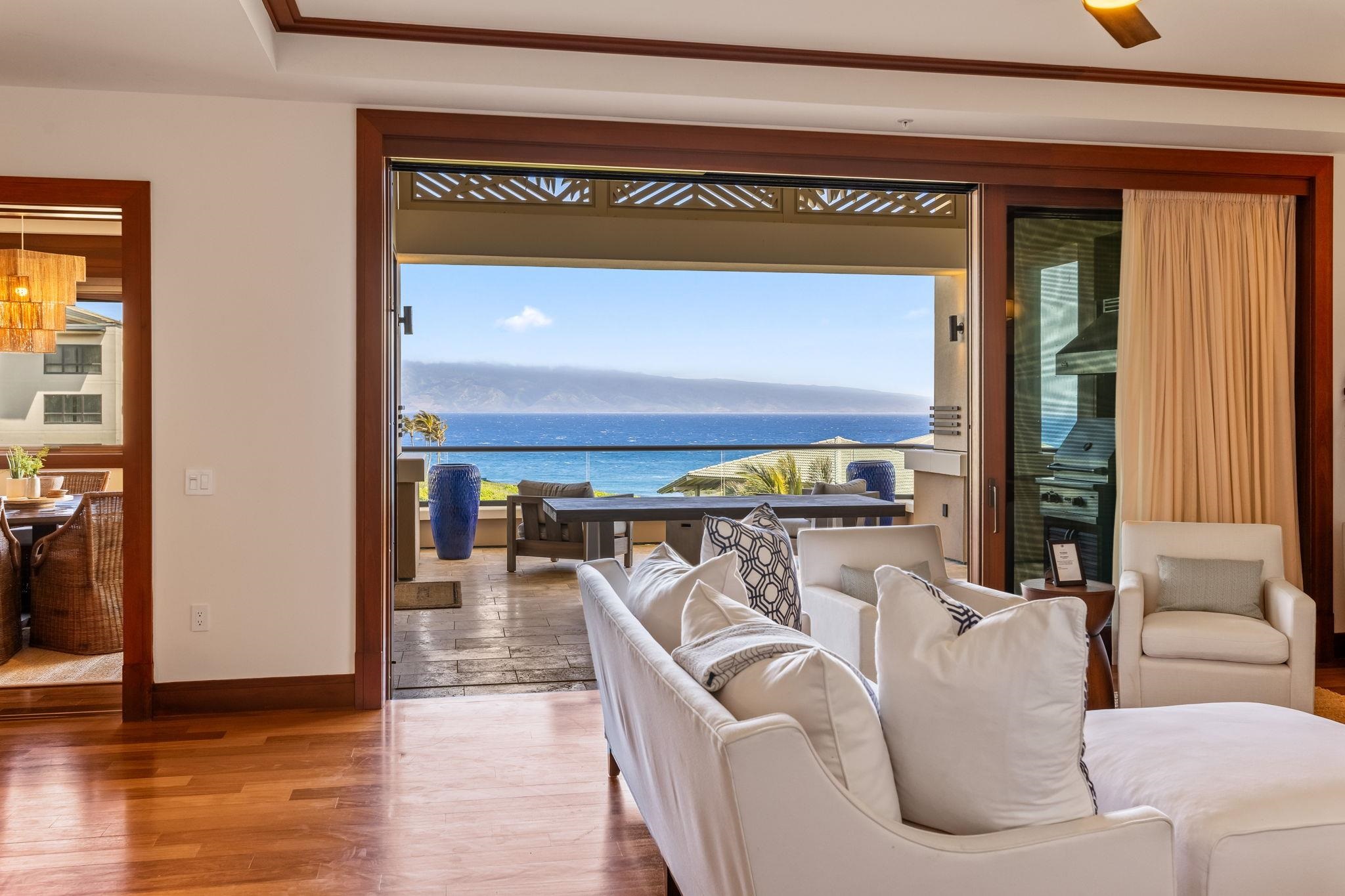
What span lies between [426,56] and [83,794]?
9.52 ft

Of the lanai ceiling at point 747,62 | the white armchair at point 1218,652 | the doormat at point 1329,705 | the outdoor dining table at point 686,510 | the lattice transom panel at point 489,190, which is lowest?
the doormat at point 1329,705

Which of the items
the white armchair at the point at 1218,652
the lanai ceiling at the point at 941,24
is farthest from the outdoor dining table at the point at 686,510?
the lanai ceiling at the point at 941,24

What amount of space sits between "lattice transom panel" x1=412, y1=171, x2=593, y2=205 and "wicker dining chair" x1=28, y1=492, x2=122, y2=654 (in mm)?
3563

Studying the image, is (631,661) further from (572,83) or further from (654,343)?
(654,343)

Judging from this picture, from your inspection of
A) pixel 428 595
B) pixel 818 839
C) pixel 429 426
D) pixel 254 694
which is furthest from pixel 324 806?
→ pixel 429 426

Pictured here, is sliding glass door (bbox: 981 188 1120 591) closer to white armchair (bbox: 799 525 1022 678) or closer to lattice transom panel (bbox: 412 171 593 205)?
white armchair (bbox: 799 525 1022 678)

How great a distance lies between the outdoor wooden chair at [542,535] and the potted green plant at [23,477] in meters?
3.03

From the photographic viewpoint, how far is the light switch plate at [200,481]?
156 inches

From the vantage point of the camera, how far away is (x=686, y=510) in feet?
19.1

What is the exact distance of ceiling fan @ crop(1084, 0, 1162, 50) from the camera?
2.72 meters

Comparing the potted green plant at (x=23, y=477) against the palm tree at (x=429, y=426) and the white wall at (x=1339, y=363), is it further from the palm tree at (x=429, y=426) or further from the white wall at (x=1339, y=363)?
the white wall at (x=1339, y=363)

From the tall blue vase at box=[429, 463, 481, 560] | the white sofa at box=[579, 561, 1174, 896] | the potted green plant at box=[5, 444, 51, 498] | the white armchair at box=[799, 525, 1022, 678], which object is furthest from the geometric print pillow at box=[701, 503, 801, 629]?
the tall blue vase at box=[429, 463, 481, 560]

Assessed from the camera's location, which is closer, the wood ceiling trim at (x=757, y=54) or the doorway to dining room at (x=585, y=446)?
the wood ceiling trim at (x=757, y=54)

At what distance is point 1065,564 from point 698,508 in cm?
236
